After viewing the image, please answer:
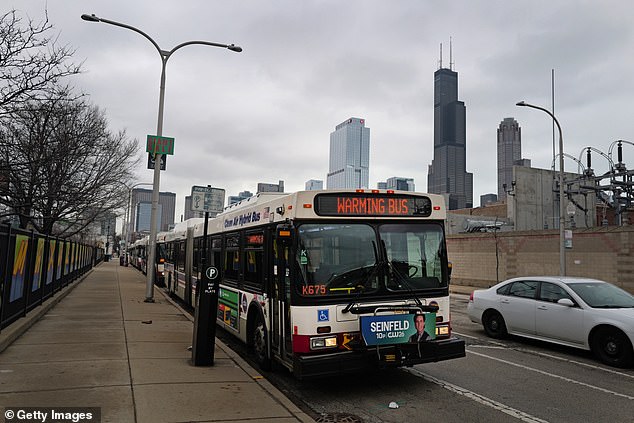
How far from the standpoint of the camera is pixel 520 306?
10.0 meters

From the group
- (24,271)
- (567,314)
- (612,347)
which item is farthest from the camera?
(24,271)

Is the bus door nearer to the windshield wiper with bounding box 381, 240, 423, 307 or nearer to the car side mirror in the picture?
the windshield wiper with bounding box 381, 240, 423, 307

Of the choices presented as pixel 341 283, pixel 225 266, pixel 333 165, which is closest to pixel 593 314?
pixel 341 283

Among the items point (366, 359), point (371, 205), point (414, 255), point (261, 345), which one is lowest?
point (261, 345)

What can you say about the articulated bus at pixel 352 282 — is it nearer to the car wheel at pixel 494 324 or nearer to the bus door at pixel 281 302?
the bus door at pixel 281 302

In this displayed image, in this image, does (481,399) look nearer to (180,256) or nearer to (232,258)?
(232,258)

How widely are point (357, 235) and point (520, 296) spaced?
5440 millimetres

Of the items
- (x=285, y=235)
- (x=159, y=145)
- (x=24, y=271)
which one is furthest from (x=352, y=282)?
(x=159, y=145)

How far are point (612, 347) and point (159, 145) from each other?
14845mm

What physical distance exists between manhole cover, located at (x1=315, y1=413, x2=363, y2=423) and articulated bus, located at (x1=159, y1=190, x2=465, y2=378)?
19.0 inches

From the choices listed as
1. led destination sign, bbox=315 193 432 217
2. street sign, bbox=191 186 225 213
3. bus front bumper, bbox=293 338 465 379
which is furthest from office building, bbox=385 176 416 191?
street sign, bbox=191 186 225 213

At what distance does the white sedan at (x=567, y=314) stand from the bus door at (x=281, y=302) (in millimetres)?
5445

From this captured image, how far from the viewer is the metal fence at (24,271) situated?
8664 millimetres

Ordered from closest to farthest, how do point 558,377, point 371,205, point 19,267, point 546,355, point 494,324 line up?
1. point 371,205
2. point 558,377
3. point 546,355
4. point 19,267
5. point 494,324
